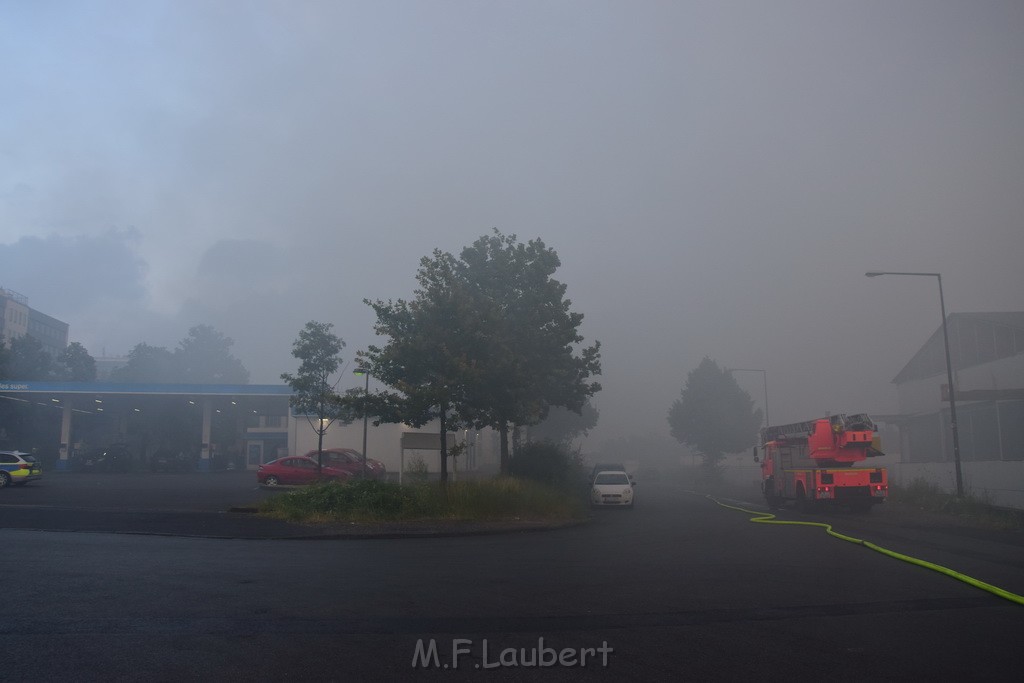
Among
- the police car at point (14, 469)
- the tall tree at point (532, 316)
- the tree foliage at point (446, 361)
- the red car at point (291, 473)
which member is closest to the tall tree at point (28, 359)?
the police car at point (14, 469)

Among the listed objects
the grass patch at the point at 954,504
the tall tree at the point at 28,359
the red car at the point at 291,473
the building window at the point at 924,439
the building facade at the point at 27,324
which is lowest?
the grass patch at the point at 954,504

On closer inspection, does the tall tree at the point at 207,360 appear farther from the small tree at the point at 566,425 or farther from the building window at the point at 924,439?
the building window at the point at 924,439

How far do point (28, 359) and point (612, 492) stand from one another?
6847 centimetres

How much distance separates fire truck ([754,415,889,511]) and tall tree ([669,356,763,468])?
38.9m

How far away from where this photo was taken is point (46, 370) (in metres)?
79.9

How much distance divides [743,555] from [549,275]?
21054 mm

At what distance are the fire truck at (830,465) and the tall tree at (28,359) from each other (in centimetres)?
6933

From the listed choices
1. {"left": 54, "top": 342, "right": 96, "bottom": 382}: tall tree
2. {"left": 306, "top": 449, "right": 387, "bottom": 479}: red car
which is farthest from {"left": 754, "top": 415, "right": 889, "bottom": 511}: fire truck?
{"left": 54, "top": 342, "right": 96, "bottom": 382}: tall tree

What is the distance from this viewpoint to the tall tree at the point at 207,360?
11187cm

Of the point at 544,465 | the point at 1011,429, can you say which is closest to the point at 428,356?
the point at 544,465

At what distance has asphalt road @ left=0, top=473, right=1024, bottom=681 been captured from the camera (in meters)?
6.44

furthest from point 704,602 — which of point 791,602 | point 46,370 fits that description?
point 46,370

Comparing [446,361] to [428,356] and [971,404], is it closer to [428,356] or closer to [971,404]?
[428,356]

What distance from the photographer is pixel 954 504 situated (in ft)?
82.9
